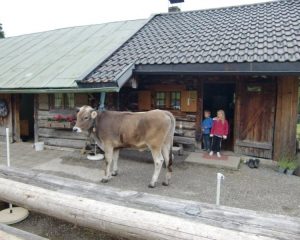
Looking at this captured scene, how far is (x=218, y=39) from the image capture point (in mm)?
7957

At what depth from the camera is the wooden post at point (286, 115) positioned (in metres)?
6.99

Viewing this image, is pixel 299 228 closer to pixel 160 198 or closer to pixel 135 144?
pixel 160 198

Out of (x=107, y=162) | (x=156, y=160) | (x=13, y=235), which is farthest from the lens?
(x=107, y=162)

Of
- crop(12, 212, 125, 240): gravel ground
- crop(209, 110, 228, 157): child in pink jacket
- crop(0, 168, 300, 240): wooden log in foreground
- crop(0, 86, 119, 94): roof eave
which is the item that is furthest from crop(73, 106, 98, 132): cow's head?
crop(209, 110, 228, 157): child in pink jacket

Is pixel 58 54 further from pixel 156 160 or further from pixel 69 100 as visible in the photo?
pixel 156 160

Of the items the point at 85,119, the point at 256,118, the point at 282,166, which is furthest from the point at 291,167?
the point at 85,119

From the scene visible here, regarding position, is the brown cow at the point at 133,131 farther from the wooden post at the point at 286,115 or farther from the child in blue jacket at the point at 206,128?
the wooden post at the point at 286,115

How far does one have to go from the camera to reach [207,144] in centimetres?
785

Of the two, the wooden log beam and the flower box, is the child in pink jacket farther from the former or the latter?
the wooden log beam

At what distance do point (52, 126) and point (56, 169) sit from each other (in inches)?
96.8

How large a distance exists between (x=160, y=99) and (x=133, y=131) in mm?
3066

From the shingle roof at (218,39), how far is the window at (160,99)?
1265 mm

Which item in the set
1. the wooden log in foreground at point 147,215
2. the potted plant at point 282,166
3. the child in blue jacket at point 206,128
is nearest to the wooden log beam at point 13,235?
the wooden log in foreground at point 147,215

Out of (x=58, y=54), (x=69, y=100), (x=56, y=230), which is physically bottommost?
(x=56, y=230)
